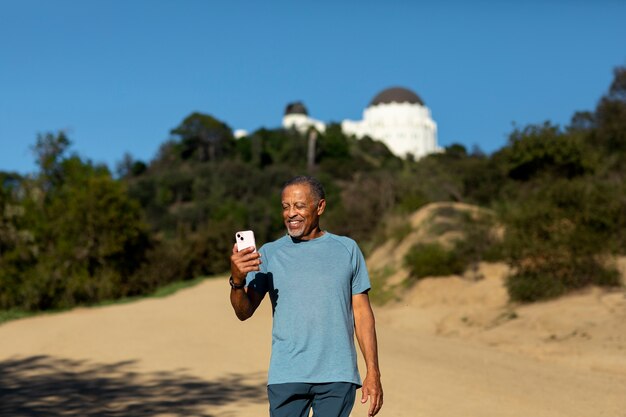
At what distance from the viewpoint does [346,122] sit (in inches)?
5591

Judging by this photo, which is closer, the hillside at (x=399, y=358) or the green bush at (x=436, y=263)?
the hillside at (x=399, y=358)

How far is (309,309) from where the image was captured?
3686 millimetres

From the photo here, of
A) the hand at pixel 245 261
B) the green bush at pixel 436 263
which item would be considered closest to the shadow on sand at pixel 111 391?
the hand at pixel 245 261

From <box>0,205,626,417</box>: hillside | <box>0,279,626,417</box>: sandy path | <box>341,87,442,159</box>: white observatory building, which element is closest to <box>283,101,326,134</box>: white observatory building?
<box>341,87,442,159</box>: white observatory building

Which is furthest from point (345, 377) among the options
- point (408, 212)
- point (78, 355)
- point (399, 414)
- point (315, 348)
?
point (408, 212)

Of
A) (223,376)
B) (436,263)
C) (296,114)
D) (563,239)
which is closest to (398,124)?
(296,114)

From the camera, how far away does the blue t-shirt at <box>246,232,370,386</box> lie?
364cm

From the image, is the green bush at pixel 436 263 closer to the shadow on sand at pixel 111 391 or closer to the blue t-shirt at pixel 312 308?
the shadow on sand at pixel 111 391

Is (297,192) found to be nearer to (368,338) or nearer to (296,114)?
(368,338)

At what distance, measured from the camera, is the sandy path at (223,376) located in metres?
8.23

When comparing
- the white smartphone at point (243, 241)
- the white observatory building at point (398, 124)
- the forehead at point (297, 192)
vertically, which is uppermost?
the white observatory building at point (398, 124)

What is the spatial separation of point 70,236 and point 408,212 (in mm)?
12576

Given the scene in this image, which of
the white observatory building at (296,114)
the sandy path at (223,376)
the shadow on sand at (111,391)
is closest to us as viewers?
the shadow on sand at (111,391)

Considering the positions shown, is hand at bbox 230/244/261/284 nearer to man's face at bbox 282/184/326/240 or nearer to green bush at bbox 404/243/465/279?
man's face at bbox 282/184/326/240
